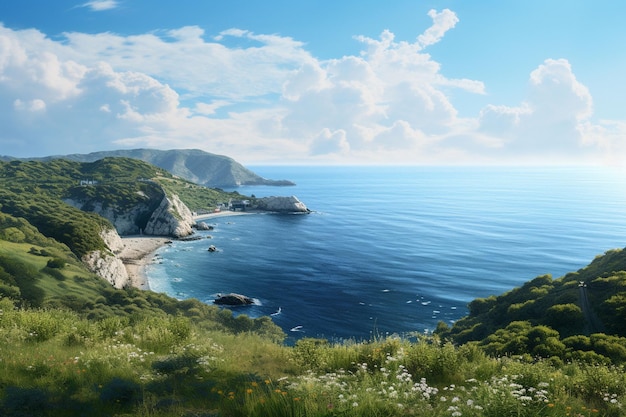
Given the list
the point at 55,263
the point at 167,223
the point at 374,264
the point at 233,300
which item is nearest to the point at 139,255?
the point at 167,223

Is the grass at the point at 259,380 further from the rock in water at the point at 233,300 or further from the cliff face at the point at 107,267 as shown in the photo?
the cliff face at the point at 107,267

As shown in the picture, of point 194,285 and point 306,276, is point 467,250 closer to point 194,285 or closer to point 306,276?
point 306,276

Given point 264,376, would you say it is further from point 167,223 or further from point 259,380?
point 167,223

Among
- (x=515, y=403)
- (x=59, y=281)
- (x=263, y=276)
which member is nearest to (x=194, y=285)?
(x=263, y=276)

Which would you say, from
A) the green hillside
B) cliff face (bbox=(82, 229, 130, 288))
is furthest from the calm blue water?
the green hillside

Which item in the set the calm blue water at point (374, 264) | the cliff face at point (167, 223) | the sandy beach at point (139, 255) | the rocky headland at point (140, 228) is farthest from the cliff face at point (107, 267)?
the cliff face at point (167, 223)
